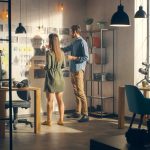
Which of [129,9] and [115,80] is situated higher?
[129,9]

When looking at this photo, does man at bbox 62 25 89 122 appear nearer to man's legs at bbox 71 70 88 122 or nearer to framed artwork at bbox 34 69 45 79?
man's legs at bbox 71 70 88 122

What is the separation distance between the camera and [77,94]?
26.0 feet

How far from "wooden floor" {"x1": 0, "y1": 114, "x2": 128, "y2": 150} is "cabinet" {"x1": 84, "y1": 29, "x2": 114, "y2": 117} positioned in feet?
2.65

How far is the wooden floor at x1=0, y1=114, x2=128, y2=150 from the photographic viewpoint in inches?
224

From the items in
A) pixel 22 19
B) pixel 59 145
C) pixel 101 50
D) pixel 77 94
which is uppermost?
pixel 22 19

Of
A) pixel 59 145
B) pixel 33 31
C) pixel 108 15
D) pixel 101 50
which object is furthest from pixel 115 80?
pixel 59 145

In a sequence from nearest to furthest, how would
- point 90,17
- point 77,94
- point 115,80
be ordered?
point 77,94, point 115,80, point 90,17

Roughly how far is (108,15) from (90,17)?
0.65 meters

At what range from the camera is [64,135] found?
6469 millimetres

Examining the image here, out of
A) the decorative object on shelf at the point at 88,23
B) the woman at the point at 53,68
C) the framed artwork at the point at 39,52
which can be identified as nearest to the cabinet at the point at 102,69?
the decorative object on shelf at the point at 88,23

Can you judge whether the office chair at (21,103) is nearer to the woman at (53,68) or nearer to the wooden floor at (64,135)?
the wooden floor at (64,135)

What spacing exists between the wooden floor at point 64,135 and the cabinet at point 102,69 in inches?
31.8

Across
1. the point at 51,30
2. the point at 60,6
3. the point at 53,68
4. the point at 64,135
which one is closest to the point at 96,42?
the point at 51,30

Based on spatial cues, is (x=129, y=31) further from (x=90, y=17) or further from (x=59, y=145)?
(x=59, y=145)
